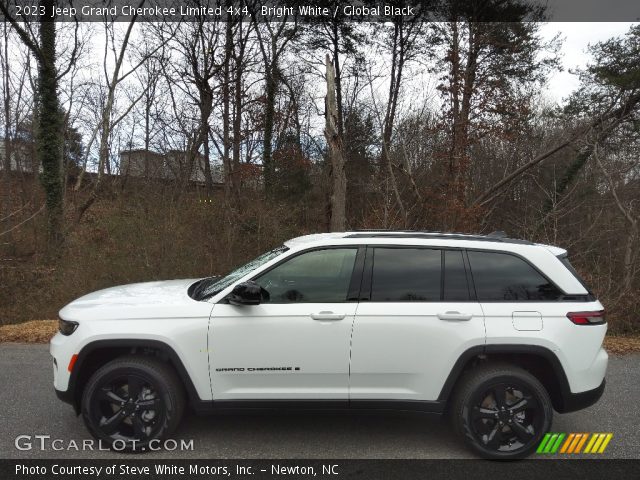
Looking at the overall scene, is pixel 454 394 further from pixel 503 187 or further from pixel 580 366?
pixel 503 187

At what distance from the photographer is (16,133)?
69.1 ft

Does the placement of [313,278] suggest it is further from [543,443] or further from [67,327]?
[543,443]

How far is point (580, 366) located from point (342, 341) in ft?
5.88

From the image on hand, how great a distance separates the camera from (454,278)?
11.5 ft

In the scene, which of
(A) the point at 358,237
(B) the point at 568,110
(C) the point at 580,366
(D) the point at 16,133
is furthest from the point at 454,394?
(D) the point at 16,133

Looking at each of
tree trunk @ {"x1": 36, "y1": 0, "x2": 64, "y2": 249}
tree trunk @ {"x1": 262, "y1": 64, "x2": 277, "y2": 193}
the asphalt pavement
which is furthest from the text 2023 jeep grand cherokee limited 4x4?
tree trunk @ {"x1": 262, "y1": 64, "x2": 277, "y2": 193}

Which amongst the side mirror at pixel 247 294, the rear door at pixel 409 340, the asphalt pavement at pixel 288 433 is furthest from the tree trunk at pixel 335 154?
the side mirror at pixel 247 294

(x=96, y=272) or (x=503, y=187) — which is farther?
(x=503, y=187)

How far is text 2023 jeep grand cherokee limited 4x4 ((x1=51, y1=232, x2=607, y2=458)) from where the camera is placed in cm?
332

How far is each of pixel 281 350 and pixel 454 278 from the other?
1.44m

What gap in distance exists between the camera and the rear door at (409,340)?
3.32m

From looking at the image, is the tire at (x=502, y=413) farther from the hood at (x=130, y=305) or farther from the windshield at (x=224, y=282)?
the hood at (x=130, y=305)

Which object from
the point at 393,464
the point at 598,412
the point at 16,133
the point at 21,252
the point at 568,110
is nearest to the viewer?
the point at 393,464

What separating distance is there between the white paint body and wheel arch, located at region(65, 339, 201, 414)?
4 cm
